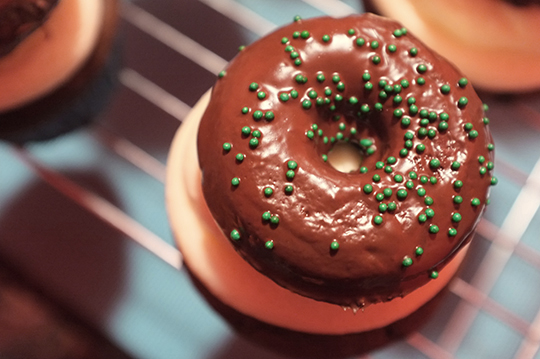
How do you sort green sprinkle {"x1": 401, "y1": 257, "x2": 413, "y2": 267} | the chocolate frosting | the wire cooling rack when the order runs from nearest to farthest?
green sprinkle {"x1": 401, "y1": 257, "x2": 413, "y2": 267}, the chocolate frosting, the wire cooling rack

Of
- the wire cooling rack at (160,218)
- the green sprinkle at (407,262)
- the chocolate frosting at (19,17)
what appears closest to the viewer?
the green sprinkle at (407,262)

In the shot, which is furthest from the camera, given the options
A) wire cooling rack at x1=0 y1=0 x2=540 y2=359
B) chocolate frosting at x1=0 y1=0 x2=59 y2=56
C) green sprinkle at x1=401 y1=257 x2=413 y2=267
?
wire cooling rack at x1=0 y1=0 x2=540 y2=359

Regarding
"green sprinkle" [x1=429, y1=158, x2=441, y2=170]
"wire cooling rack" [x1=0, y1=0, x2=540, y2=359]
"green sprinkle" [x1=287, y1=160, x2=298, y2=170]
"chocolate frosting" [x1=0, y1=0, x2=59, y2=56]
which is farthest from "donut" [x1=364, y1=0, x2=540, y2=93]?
"chocolate frosting" [x1=0, y1=0, x2=59, y2=56]

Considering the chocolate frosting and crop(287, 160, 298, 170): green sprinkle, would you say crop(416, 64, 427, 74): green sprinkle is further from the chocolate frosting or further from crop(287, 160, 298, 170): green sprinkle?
the chocolate frosting

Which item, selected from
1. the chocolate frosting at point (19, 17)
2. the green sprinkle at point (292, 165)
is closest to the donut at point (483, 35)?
the green sprinkle at point (292, 165)

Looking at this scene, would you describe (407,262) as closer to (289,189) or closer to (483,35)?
(289,189)

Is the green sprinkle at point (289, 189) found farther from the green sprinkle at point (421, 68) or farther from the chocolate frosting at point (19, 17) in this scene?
the chocolate frosting at point (19, 17)

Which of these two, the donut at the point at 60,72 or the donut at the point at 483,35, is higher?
the donut at the point at 483,35
